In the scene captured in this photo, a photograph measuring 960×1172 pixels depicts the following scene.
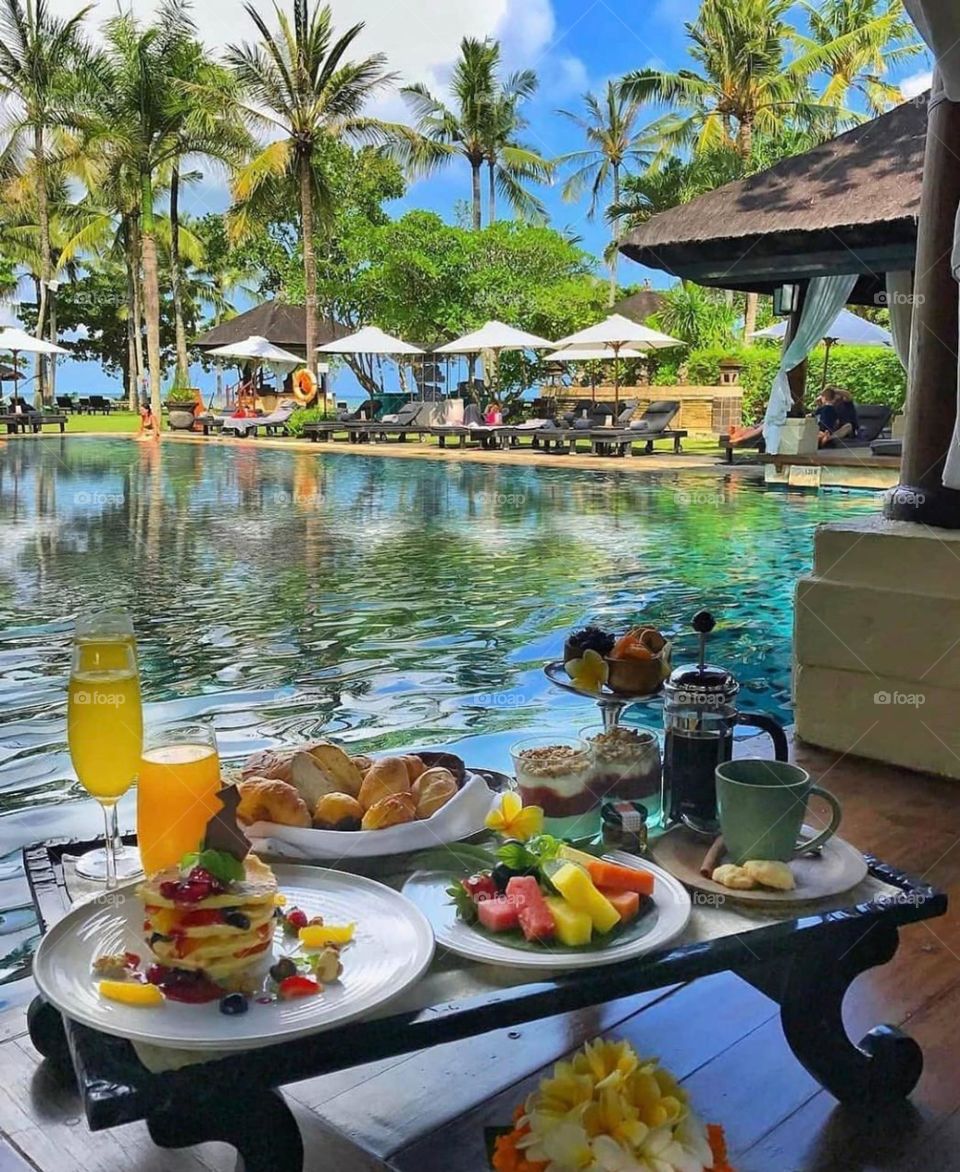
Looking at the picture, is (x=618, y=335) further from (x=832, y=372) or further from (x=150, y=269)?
(x=150, y=269)

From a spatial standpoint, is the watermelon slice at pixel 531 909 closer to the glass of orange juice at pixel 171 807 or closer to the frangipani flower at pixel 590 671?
the glass of orange juice at pixel 171 807

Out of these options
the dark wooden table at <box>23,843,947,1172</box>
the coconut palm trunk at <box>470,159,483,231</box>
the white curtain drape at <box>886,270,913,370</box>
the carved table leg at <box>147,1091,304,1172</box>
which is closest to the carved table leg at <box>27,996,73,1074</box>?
the dark wooden table at <box>23,843,947,1172</box>

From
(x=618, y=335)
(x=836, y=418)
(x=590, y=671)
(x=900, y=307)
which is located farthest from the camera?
(x=618, y=335)

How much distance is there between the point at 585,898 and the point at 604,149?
40.8 m

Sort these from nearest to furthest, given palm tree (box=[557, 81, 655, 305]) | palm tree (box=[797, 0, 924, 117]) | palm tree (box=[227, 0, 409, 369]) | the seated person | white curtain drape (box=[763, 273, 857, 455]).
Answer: white curtain drape (box=[763, 273, 857, 455]), the seated person, palm tree (box=[227, 0, 409, 369]), palm tree (box=[797, 0, 924, 117]), palm tree (box=[557, 81, 655, 305])

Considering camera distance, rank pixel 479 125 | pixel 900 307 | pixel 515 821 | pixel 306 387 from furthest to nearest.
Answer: pixel 479 125 → pixel 306 387 → pixel 900 307 → pixel 515 821

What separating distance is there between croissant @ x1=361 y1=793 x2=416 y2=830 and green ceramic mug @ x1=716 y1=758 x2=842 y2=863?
0.44 metres

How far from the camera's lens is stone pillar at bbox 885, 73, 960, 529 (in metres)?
3.43

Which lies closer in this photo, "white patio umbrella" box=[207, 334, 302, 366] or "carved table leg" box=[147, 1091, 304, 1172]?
"carved table leg" box=[147, 1091, 304, 1172]

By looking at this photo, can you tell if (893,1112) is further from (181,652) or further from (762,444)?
(762,444)

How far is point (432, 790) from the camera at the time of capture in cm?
166

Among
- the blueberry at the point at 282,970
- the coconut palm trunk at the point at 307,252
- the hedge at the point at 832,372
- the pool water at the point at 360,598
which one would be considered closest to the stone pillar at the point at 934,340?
the pool water at the point at 360,598

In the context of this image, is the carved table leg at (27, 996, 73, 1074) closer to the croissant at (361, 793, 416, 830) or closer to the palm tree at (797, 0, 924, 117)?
the croissant at (361, 793, 416, 830)

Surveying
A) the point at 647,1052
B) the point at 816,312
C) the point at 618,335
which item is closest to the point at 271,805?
the point at 647,1052
